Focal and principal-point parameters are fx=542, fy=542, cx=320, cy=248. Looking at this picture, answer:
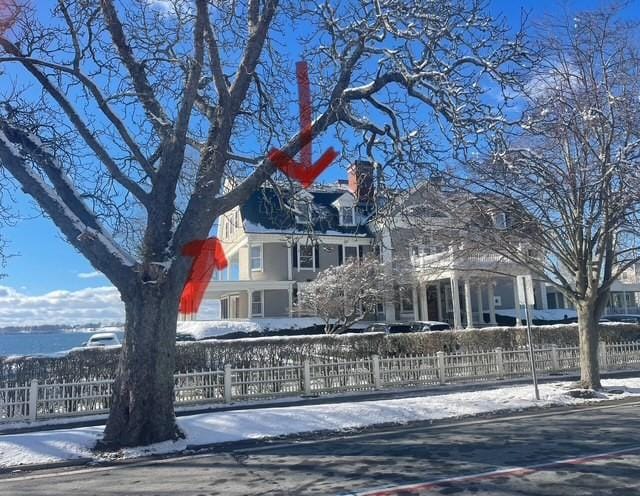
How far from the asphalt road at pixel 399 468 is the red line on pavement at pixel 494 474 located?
1 centimetres

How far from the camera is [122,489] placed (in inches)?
259

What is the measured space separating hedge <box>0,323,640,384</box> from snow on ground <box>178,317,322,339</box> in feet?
34.5

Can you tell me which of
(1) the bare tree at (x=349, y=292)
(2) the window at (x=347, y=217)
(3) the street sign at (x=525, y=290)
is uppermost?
(2) the window at (x=347, y=217)

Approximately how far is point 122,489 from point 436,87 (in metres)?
8.65

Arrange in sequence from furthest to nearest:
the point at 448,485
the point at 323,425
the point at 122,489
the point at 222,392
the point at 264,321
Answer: the point at 264,321 → the point at 222,392 → the point at 323,425 → the point at 122,489 → the point at 448,485

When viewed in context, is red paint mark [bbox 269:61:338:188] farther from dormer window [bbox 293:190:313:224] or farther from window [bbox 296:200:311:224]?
window [bbox 296:200:311:224]

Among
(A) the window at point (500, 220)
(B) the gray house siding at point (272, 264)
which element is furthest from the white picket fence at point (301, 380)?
(B) the gray house siding at point (272, 264)

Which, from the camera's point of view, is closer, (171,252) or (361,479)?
(361,479)

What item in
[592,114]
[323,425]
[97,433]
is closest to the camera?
[97,433]

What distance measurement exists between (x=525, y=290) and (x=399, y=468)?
7.39 m

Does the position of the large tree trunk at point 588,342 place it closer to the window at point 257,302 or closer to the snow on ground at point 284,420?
the snow on ground at point 284,420

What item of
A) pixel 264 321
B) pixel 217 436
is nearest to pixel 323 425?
pixel 217 436

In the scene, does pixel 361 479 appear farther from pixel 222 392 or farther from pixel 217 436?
pixel 222 392

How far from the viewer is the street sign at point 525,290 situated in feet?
42.3
